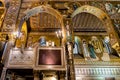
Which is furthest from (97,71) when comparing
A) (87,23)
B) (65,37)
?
(65,37)

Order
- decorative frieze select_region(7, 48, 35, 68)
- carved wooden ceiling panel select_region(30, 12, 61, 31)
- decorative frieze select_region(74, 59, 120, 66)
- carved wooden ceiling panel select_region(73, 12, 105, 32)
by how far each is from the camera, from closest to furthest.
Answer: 1. decorative frieze select_region(7, 48, 35, 68)
2. decorative frieze select_region(74, 59, 120, 66)
3. carved wooden ceiling panel select_region(30, 12, 61, 31)
4. carved wooden ceiling panel select_region(73, 12, 105, 32)

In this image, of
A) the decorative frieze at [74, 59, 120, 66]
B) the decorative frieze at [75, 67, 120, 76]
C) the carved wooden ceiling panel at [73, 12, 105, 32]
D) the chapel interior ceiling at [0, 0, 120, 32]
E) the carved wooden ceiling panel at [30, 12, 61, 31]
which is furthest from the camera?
the carved wooden ceiling panel at [73, 12, 105, 32]

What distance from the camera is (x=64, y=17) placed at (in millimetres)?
9453

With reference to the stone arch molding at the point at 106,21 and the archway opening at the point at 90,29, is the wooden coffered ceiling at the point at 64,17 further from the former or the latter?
the stone arch molding at the point at 106,21

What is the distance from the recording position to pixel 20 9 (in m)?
10.0

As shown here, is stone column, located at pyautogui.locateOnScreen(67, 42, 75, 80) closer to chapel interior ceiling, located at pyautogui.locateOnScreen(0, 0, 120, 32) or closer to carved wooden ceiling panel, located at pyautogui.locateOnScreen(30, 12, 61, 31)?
chapel interior ceiling, located at pyautogui.locateOnScreen(0, 0, 120, 32)

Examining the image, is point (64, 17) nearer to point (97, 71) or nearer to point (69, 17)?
point (69, 17)

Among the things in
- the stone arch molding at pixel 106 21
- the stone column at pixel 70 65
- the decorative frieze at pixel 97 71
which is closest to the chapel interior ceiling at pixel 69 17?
the stone arch molding at pixel 106 21

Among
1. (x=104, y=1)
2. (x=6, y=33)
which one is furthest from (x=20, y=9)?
(x=104, y=1)

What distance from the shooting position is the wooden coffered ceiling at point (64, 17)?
1006 centimetres

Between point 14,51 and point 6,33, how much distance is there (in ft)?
3.90

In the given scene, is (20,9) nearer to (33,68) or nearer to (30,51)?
(30,51)

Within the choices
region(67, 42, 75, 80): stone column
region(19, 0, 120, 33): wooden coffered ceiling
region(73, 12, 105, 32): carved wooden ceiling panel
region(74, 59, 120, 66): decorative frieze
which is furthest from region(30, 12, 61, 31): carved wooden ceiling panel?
region(67, 42, 75, 80): stone column

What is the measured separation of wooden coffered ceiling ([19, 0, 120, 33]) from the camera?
396 inches
